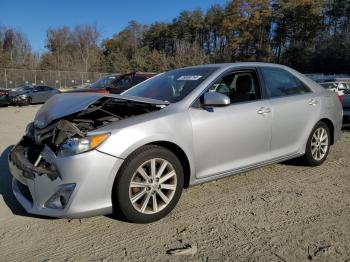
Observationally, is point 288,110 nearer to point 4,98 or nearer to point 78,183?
point 78,183

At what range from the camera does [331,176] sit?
4996 millimetres

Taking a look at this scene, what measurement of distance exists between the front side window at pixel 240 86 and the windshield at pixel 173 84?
230 mm

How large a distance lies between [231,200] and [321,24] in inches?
2875

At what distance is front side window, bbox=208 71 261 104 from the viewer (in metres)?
4.52

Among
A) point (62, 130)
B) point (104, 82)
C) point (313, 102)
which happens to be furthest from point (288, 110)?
point (104, 82)

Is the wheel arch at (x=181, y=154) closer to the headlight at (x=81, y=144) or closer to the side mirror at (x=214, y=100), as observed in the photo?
the headlight at (x=81, y=144)

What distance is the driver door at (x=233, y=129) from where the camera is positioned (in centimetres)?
392

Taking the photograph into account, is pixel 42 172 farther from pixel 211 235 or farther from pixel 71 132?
pixel 211 235

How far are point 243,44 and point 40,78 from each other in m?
42.4

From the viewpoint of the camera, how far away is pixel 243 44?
72875 millimetres

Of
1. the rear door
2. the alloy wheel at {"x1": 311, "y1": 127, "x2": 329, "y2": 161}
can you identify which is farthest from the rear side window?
the alloy wheel at {"x1": 311, "y1": 127, "x2": 329, "y2": 161}

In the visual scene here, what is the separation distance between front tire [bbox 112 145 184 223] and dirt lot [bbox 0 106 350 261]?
133 millimetres

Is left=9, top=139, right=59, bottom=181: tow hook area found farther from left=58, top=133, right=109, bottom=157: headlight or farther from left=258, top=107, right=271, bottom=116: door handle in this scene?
left=258, top=107, right=271, bottom=116: door handle

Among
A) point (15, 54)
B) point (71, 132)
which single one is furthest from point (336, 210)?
point (15, 54)
